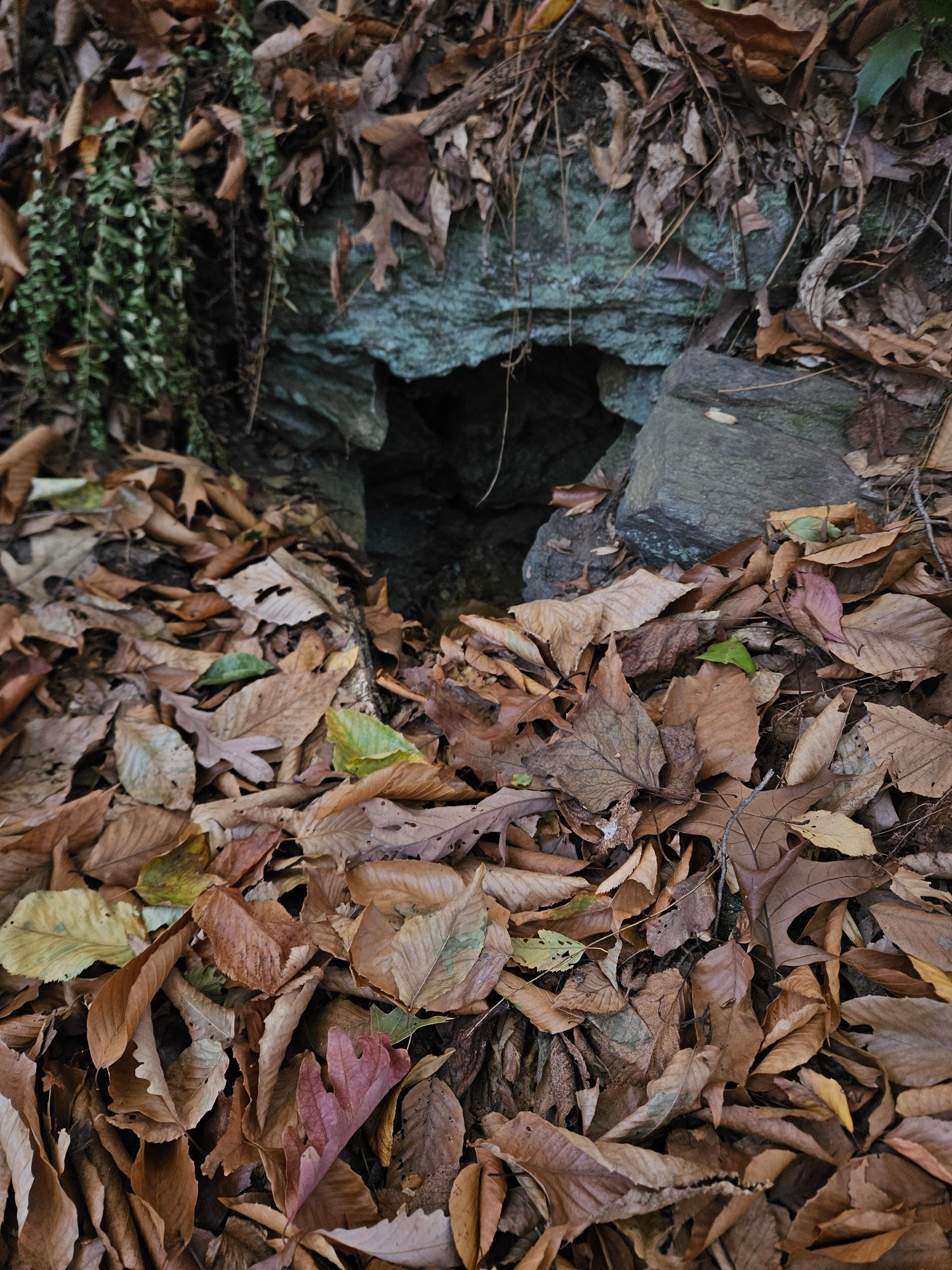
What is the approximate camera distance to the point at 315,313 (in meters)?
3.01

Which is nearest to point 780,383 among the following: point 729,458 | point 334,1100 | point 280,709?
point 729,458

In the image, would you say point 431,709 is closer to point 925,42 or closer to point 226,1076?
point 226,1076

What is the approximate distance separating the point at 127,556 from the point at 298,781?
1.15m

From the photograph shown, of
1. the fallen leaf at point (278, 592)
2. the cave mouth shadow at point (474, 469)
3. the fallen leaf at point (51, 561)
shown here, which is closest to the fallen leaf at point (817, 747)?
the fallen leaf at point (278, 592)

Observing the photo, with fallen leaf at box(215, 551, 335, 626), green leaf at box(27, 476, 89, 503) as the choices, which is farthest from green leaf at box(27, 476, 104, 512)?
fallen leaf at box(215, 551, 335, 626)

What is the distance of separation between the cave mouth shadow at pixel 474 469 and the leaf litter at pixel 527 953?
1600 mm

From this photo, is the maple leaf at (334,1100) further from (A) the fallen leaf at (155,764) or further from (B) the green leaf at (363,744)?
(A) the fallen leaf at (155,764)

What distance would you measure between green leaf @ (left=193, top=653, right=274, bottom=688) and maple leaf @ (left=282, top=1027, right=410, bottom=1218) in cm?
112

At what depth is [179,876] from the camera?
1766 mm

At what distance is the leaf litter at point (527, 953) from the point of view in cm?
122

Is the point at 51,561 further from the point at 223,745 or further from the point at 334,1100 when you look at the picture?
the point at 334,1100

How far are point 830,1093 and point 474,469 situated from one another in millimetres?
3131

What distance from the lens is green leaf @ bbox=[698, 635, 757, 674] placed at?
5.82 ft

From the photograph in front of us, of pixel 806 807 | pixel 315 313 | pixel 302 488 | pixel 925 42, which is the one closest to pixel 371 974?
pixel 806 807
